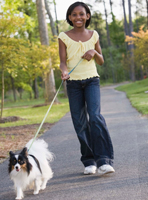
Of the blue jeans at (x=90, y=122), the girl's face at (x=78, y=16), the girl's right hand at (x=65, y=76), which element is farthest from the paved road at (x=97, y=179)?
the girl's face at (x=78, y=16)

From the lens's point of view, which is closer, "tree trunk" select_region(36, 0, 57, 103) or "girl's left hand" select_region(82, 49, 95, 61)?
"girl's left hand" select_region(82, 49, 95, 61)

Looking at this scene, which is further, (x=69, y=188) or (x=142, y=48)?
(x=142, y=48)

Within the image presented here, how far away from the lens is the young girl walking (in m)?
3.98

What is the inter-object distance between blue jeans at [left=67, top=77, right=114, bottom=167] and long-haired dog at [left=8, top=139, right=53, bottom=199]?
2.06 feet

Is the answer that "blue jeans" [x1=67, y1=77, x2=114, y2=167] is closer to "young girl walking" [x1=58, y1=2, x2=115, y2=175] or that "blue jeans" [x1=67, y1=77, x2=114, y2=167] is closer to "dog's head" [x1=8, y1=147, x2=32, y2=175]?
"young girl walking" [x1=58, y1=2, x2=115, y2=175]

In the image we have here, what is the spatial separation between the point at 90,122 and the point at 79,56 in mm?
863

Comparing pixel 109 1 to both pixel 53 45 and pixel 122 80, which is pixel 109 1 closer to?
pixel 122 80

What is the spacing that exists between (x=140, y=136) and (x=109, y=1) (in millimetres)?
46995

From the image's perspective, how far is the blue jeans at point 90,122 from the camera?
13.0ft

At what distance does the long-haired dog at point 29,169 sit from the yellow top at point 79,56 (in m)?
1.04

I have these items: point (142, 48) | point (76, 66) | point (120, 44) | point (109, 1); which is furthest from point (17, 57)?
point (120, 44)

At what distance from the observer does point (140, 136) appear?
6.59 meters

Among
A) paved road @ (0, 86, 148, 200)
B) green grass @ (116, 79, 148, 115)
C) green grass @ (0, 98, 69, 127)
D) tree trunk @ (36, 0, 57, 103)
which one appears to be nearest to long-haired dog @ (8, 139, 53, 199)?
paved road @ (0, 86, 148, 200)

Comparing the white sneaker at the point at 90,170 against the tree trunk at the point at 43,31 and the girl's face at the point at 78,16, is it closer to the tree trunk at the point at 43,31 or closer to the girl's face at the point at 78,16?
the girl's face at the point at 78,16
